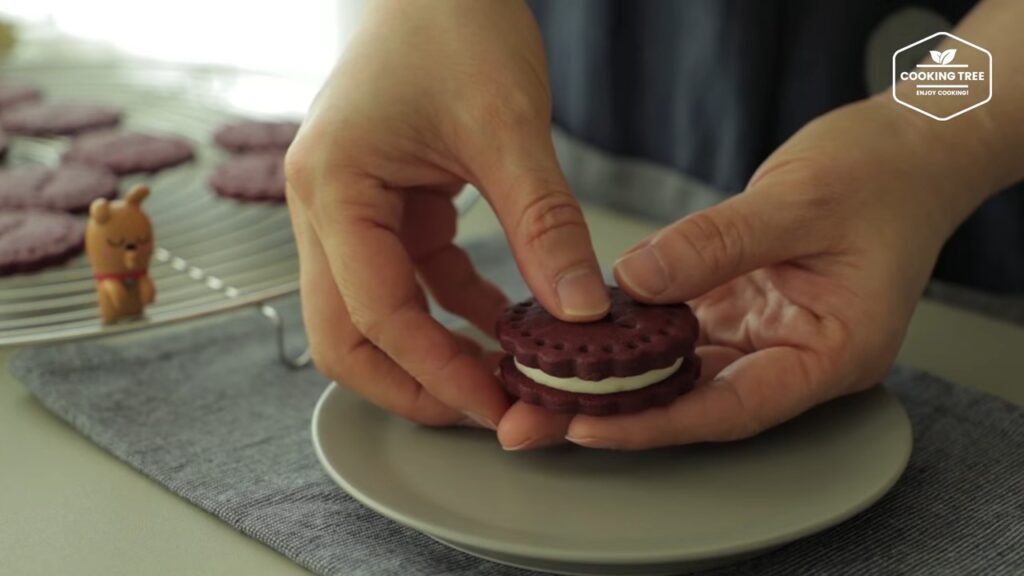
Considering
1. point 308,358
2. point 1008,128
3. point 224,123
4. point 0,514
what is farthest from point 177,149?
point 1008,128

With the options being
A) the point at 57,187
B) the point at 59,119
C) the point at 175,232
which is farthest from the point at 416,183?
the point at 59,119

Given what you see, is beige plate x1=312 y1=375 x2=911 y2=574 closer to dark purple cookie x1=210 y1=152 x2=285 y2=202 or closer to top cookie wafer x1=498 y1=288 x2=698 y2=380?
top cookie wafer x1=498 y1=288 x2=698 y2=380

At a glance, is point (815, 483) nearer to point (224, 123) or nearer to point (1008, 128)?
point (1008, 128)

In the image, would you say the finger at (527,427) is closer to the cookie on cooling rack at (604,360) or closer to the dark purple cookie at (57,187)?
the cookie on cooling rack at (604,360)

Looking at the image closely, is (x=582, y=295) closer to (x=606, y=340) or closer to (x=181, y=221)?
(x=606, y=340)

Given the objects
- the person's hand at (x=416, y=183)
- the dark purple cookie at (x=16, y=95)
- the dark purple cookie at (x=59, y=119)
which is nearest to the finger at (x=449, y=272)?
the person's hand at (x=416, y=183)

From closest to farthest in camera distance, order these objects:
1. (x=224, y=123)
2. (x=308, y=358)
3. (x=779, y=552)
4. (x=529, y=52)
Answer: (x=779, y=552), (x=529, y=52), (x=308, y=358), (x=224, y=123)
